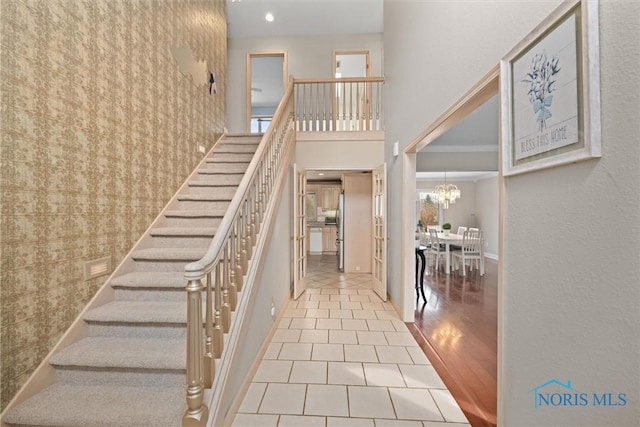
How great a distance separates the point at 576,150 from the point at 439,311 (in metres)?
3.14

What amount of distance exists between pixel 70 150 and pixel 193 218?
1.21 m

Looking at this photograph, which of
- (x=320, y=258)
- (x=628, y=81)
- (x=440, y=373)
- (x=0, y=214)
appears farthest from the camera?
Answer: (x=320, y=258)

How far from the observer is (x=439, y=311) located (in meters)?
3.58

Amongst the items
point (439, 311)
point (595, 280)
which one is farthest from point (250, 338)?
point (439, 311)

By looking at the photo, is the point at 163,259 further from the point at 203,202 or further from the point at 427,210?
the point at 427,210

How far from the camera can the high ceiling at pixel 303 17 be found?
492 centimetres

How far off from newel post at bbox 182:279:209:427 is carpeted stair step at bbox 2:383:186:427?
171 mm

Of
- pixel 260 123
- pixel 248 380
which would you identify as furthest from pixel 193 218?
pixel 260 123

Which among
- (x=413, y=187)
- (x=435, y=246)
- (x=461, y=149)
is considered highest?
(x=461, y=149)

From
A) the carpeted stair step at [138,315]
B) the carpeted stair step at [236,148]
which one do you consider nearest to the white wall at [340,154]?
the carpeted stair step at [236,148]

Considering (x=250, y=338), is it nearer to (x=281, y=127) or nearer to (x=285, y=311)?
(x=285, y=311)

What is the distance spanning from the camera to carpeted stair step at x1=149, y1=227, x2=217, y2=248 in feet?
8.48

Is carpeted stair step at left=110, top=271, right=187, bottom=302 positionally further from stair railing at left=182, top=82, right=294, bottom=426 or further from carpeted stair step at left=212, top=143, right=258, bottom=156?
carpeted stair step at left=212, top=143, right=258, bottom=156

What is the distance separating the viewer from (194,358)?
50.3 inches
